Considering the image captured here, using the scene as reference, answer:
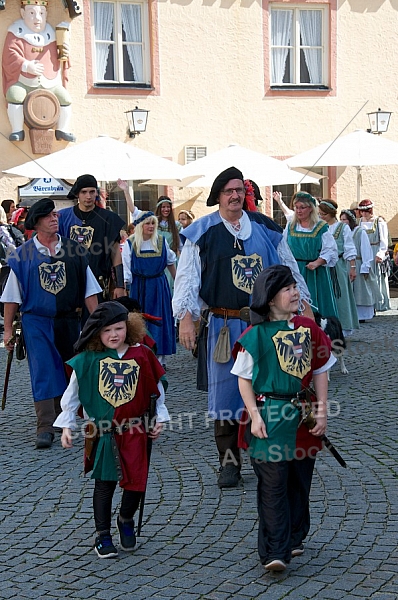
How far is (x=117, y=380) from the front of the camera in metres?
4.84

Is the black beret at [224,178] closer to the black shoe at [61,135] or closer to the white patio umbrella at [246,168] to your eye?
the white patio umbrella at [246,168]

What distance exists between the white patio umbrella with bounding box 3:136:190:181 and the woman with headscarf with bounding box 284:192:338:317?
3.22 meters

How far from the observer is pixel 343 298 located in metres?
11.1

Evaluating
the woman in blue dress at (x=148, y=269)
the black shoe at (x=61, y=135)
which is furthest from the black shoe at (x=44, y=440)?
the black shoe at (x=61, y=135)

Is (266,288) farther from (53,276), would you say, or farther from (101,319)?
(53,276)

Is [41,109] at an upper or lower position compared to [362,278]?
upper

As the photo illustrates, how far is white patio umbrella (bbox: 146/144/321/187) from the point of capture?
44.4 ft

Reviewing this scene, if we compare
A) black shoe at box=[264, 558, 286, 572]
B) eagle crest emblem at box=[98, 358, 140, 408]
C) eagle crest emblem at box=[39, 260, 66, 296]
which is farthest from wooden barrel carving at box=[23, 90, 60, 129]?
black shoe at box=[264, 558, 286, 572]

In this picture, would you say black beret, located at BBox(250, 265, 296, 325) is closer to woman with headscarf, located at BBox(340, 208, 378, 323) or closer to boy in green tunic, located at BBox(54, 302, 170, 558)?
Result: boy in green tunic, located at BBox(54, 302, 170, 558)

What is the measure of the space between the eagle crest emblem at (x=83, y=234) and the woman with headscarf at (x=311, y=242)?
7.42ft

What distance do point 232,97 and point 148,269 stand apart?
394 inches

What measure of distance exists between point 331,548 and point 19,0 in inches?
558

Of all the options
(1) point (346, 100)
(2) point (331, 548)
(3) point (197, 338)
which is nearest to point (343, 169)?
(1) point (346, 100)

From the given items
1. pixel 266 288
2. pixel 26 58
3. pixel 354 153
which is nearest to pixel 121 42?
pixel 26 58
